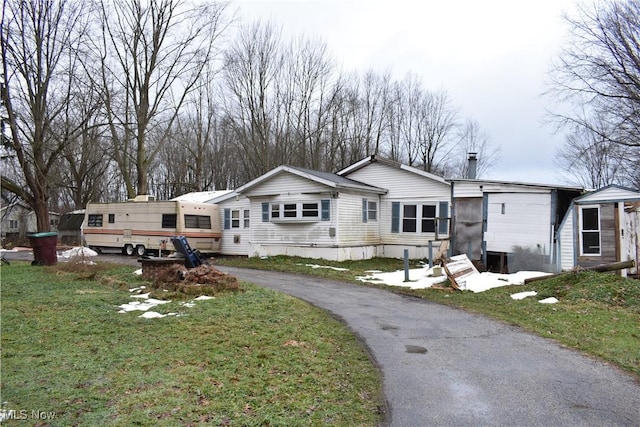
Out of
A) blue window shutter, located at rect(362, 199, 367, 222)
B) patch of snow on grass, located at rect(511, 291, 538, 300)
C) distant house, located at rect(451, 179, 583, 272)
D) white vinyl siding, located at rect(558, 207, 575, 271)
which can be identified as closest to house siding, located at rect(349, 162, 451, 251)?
blue window shutter, located at rect(362, 199, 367, 222)

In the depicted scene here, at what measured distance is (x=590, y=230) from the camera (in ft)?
43.8

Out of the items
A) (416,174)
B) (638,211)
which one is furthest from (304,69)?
(638,211)

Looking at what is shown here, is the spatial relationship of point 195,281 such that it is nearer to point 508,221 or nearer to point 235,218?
point 508,221

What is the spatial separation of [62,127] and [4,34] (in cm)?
652

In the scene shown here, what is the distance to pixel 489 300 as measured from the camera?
10555 mm

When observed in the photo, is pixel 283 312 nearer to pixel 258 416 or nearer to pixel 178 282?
pixel 178 282

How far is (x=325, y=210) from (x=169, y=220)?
7112 mm

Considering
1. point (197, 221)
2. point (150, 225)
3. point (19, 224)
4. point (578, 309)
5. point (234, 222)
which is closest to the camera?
point (578, 309)

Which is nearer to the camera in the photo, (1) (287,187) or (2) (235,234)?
(1) (287,187)

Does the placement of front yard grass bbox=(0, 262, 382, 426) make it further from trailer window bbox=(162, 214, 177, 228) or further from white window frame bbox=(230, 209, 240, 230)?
white window frame bbox=(230, 209, 240, 230)

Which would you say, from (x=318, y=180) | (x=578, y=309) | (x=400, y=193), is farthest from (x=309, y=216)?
(x=578, y=309)

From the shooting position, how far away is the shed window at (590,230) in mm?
13250

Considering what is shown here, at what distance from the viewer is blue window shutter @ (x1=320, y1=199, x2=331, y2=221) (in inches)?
714

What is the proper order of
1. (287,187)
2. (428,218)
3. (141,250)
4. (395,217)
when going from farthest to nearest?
(141,250), (395,217), (428,218), (287,187)
